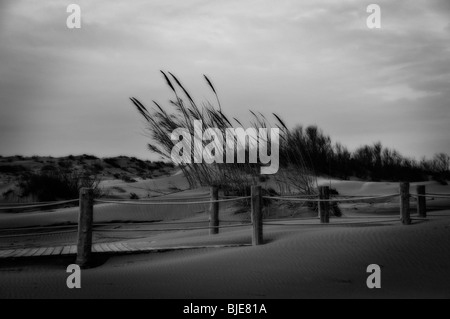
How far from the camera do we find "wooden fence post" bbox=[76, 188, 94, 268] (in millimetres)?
6316

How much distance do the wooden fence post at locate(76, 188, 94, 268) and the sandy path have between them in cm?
22

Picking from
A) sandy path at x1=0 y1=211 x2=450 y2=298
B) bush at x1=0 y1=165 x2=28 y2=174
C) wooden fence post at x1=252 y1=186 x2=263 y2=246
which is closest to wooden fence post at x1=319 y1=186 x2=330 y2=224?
sandy path at x1=0 y1=211 x2=450 y2=298

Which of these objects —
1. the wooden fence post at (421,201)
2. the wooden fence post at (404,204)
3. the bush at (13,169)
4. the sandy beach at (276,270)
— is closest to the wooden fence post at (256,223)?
the sandy beach at (276,270)

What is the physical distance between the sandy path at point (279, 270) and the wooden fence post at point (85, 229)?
22 cm

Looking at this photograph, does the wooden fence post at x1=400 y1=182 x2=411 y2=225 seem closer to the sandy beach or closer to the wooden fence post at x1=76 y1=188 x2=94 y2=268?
the sandy beach

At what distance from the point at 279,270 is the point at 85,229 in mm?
2357

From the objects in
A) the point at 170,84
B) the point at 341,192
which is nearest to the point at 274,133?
the point at 170,84

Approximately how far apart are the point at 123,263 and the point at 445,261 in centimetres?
361

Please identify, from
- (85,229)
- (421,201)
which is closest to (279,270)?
(85,229)

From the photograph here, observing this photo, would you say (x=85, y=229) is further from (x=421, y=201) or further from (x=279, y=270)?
(x=421, y=201)

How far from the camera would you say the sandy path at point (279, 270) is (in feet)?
15.7

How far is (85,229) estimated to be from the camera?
6.35 meters

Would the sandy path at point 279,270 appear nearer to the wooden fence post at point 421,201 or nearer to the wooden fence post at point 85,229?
the wooden fence post at point 85,229

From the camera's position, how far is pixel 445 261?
556 centimetres
